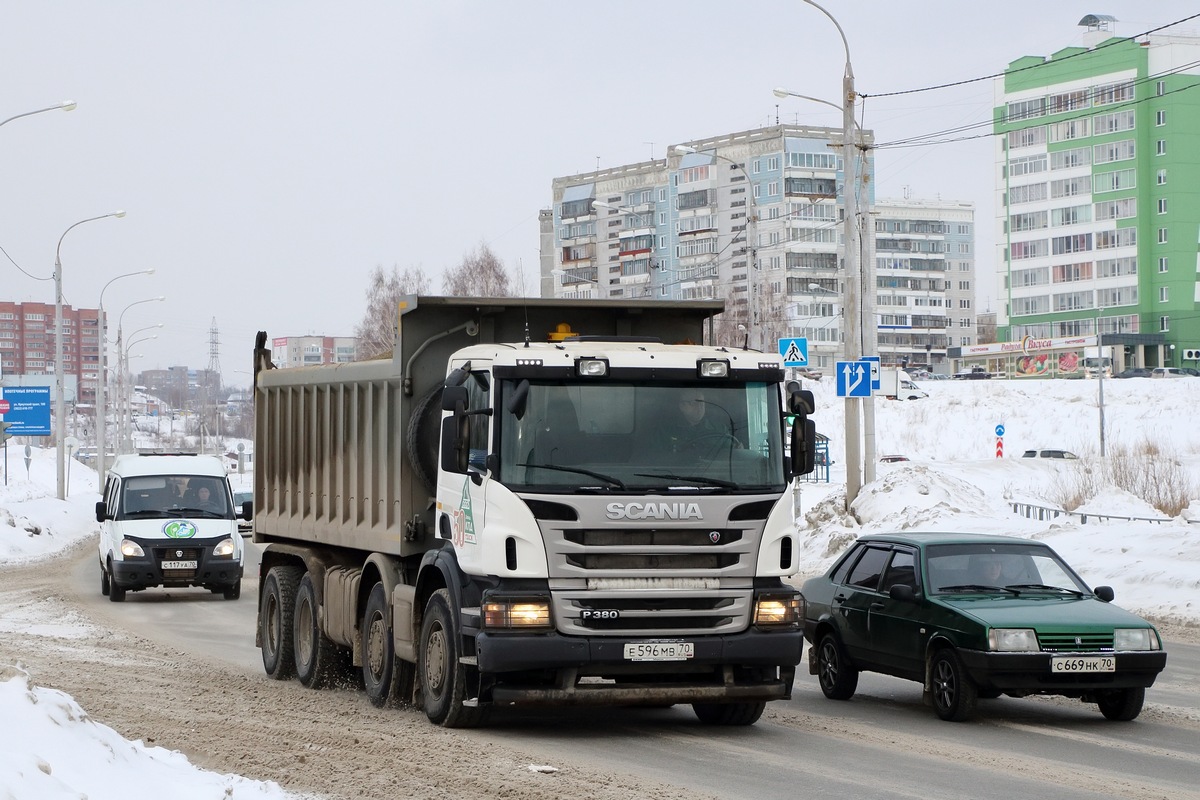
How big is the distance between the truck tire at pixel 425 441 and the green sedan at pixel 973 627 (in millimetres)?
3640

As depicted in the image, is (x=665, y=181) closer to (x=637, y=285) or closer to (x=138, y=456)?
(x=637, y=285)

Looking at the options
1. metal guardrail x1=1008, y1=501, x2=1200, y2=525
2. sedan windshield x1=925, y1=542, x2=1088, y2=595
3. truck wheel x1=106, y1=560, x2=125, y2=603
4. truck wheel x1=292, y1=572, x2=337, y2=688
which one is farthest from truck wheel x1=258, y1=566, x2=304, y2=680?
→ metal guardrail x1=1008, y1=501, x2=1200, y2=525

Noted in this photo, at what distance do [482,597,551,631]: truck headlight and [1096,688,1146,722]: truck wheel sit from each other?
425 centimetres

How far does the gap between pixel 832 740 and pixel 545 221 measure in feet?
531

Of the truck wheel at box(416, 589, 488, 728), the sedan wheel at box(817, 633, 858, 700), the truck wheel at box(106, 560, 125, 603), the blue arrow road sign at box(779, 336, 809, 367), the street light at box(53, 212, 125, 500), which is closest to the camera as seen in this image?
the truck wheel at box(416, 589, 488, 728)

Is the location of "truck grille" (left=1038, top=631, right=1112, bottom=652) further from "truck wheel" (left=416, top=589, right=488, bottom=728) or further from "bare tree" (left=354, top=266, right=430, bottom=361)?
"bare tree" (left=354, top=266, right=430, bottom=361)

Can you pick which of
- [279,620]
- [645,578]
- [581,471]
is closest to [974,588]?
[645,578]

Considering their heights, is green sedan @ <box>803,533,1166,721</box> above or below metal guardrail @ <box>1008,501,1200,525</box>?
above

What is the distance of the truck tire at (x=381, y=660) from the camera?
1212 cm

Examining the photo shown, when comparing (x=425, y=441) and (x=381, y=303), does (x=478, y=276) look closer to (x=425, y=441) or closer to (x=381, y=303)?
(x=381, y=303)

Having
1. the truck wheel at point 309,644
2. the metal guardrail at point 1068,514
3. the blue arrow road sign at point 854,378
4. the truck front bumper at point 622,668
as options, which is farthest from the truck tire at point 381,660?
the blue arrow road sign at point 854,378

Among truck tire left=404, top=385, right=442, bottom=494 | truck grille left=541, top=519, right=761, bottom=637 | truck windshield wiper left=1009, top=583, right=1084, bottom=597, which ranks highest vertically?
truck tire left=404, top=385, right=442, bottom=494

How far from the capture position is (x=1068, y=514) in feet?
93.5

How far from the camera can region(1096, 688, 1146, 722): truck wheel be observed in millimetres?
11375
